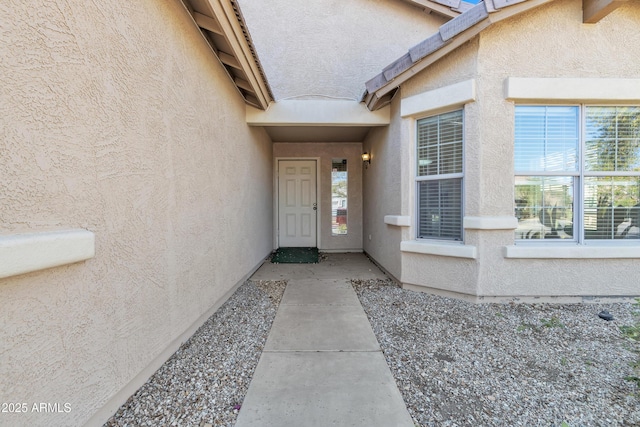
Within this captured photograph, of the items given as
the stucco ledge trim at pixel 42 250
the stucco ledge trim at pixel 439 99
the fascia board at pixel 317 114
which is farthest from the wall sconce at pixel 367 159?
the stucco ledge trim at pixel 42 250

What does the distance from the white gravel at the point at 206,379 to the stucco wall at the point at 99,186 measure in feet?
0.57

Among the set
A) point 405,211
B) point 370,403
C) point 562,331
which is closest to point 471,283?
point 562,331

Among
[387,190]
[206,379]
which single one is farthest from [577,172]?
[206,379]

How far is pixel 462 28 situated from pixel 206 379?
4.47m

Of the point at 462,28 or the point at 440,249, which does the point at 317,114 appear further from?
the point at 440,249

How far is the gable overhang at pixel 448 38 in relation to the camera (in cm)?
303

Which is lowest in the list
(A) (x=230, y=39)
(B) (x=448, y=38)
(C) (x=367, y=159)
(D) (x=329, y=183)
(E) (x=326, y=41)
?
(D) (x=329, y=183)

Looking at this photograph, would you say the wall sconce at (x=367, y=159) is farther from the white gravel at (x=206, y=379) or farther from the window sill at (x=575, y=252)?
the white gravel at (x=206, y=379)

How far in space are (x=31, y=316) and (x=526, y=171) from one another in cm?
480

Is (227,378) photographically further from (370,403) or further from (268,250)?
(268,250)

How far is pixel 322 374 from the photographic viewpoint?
217 cm

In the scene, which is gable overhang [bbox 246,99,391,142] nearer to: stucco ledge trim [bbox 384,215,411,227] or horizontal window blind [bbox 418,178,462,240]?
horizontal window blind [bbox 418,178,462,240]

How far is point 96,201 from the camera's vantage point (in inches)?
63.7

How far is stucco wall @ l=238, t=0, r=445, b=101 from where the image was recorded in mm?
5570
